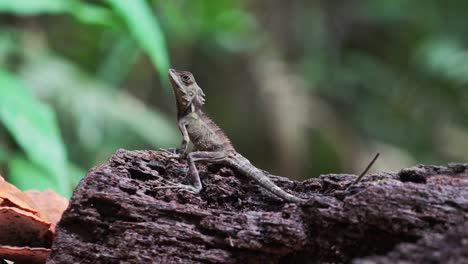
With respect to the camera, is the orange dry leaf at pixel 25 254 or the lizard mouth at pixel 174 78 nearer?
the orange dry leaf at pixel 25 254

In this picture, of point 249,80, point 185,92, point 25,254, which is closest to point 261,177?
point 25,254

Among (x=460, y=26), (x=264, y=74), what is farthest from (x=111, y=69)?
(x=460, y=26)

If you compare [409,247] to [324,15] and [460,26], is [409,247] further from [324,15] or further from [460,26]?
[460,26]

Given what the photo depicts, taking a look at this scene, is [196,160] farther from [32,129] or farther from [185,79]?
[32,129]

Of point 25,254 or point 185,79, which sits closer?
point 25,254

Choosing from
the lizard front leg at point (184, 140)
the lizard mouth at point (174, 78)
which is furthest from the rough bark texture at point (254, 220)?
the lizard mouth at point (174, 78)

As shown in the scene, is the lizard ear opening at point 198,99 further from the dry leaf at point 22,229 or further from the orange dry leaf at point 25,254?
the orange dry leaf at point 25,254
